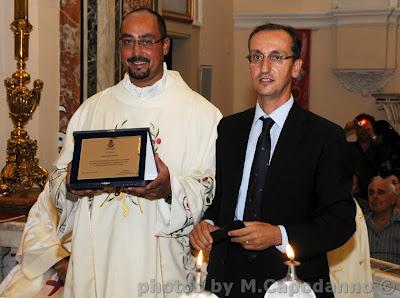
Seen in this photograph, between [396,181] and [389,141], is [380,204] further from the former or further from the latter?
[389,141]

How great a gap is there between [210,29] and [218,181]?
8.14 m

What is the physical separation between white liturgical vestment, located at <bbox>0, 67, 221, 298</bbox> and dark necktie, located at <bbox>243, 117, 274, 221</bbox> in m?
0.51

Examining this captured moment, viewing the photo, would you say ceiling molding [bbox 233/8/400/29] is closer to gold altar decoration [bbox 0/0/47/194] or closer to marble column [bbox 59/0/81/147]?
marble column [bbox 59/0/81/147]

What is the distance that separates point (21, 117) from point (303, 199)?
305 cm

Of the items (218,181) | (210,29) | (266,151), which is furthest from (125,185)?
(210,29)

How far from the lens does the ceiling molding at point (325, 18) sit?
1163cm

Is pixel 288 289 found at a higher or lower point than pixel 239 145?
lower

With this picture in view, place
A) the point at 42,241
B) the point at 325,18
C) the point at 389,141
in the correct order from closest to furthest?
the point at 42,241 < the point at 389,141 < the point at 325,18

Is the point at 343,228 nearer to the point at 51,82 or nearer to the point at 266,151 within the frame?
the point at 266,151

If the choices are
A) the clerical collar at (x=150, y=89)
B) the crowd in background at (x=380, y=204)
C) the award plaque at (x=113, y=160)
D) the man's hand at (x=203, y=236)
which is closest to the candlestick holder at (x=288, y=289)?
the man's hand at (x=203, y=236)

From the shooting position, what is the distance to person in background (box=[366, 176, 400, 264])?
546 cm

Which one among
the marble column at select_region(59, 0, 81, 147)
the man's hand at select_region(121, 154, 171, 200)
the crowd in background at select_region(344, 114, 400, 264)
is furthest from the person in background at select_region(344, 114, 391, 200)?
the man's hand at select_region(121, 154, 171, 200)

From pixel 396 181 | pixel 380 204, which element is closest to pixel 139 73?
pixel 380 204

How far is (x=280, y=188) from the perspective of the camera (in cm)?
272
